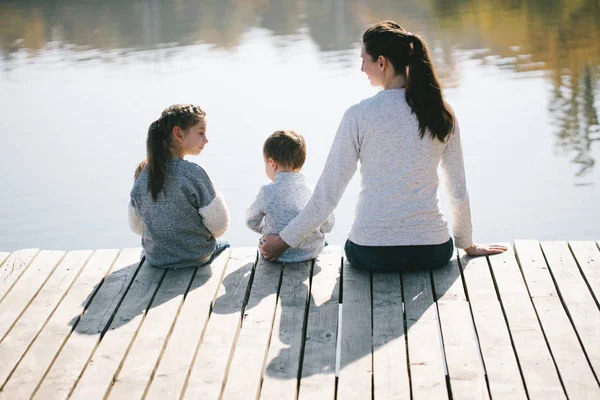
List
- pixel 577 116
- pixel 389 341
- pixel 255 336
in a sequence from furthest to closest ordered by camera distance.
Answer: pixel 577 116
pixel 255 336
pixel 389 341

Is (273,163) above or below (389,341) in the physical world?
above

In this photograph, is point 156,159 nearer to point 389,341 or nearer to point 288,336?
point 288,336

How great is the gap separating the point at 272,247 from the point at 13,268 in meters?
1.19

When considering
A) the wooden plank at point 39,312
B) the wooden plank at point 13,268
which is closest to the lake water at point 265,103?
the wooden plank at point 13,268

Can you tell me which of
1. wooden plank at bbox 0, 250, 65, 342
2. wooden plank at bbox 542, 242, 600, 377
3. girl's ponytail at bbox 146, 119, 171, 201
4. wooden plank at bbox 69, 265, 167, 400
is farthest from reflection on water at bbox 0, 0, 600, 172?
wooden plank at bbox 0, 250, 65, 342

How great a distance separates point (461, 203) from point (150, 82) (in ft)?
25.1

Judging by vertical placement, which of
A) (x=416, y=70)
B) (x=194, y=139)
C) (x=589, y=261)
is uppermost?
(x=416, y=70)

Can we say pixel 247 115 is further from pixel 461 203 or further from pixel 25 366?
pixel 25 366

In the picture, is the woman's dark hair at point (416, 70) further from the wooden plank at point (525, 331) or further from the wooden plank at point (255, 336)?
the wooden plank at point (255, 336)

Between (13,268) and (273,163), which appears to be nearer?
(273,163)

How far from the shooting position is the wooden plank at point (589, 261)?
347 centimetres

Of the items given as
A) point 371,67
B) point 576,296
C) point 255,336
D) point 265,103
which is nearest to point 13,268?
point 255,336

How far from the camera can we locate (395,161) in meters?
3.48

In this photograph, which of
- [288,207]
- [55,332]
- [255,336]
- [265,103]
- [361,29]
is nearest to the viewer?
[255,336]
